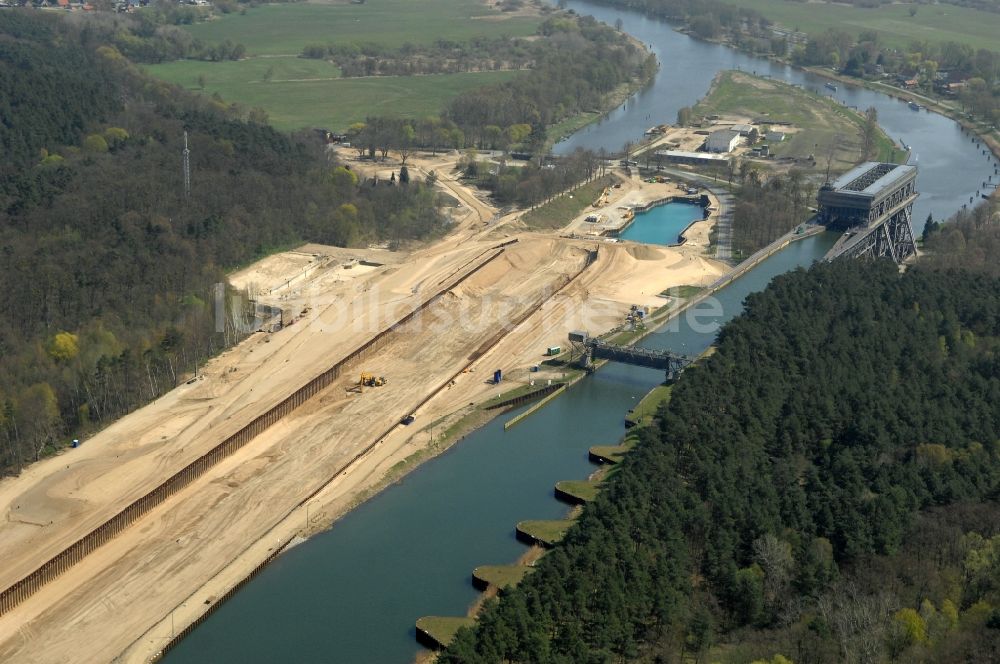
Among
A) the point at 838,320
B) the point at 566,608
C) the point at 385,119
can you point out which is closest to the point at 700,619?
the point at 566,608

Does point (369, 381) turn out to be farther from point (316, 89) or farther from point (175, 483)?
point (316, 89)

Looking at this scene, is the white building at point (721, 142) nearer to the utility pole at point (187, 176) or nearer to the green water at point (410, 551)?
the utility pole at point (187, 176)

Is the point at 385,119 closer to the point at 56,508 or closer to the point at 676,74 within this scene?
the point at 676,74

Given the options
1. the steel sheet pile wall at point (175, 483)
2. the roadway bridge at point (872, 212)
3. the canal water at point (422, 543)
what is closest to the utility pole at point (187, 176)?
the steel sheet pile wall at point (175, 483)

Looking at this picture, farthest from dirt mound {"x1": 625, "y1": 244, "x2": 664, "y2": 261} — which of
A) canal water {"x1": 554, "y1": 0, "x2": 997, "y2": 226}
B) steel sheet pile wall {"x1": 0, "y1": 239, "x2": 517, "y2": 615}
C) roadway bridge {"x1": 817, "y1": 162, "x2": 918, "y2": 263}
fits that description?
canal water {"x1": 554, "y1": 0, "x2": 997, "y2": 226}

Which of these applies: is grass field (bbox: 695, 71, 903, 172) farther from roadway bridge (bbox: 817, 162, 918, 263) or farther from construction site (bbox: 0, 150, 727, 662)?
construction site (bbox: 0, 150, 727, 662)
